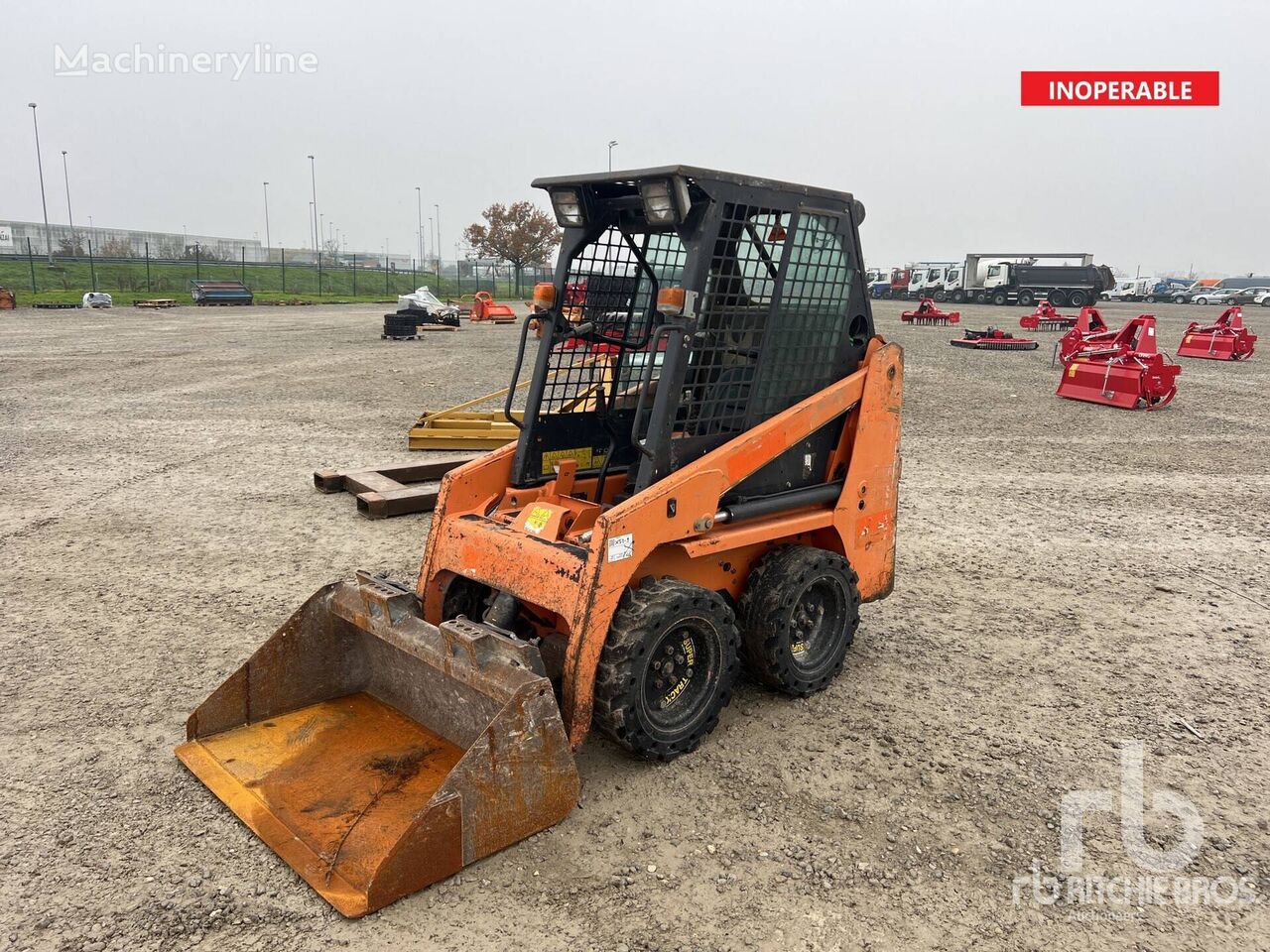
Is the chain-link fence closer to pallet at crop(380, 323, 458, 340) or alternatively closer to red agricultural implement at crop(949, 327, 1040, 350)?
pallet at crop(380, 323, 458, 340)

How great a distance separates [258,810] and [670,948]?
1.61 metres

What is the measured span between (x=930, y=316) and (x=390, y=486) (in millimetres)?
28575

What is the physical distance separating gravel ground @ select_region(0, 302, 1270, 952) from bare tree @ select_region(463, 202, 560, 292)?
47235 mm

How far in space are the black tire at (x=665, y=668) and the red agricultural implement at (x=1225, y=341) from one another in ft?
73.9

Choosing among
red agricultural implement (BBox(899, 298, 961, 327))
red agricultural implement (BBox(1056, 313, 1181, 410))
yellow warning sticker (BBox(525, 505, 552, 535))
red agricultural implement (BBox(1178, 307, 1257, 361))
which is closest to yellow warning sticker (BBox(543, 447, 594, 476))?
yellow warning sticker (BBox(525, 505, 552, 535))

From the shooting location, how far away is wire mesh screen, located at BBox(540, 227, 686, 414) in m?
4.40

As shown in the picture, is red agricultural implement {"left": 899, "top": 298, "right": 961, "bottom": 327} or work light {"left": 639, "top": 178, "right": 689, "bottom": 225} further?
red agricultural implement {"left": 899, "top": 298, "right": 961, "bottom": 327}

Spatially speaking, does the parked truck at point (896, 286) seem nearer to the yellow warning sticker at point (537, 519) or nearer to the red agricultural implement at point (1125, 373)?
the red agricultural implement at point (1125, 373)

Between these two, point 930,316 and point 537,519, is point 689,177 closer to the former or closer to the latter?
point 537,519

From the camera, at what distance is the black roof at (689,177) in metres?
3.51

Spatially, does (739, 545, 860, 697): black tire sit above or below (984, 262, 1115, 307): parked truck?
below

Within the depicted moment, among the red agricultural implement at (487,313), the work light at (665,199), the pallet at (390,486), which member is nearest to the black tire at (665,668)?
the work light at (665,199)

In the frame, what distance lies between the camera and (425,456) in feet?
32.3

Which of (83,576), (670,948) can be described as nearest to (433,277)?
(83,576)
